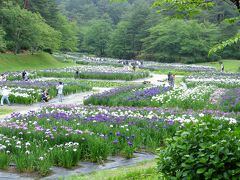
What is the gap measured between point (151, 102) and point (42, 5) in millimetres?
50755

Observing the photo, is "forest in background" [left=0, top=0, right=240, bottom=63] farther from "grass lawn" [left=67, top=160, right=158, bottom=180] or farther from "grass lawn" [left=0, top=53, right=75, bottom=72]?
"grass lawn" [left=67, top=160, right=158, bottom=180]

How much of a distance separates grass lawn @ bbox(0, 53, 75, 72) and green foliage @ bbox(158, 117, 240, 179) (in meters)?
37.6

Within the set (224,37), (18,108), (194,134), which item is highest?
(224,37)

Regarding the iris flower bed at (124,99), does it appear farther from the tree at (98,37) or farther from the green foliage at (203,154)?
the tree at (98,37)

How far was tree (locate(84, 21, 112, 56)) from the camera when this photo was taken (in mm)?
89169

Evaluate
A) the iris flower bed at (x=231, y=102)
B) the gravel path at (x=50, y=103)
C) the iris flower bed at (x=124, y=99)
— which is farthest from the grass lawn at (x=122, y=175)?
the iris flower bed at (x=124, y=99)

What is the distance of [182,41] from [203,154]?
2632 inches

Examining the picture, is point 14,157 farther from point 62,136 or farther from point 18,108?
point 18,108

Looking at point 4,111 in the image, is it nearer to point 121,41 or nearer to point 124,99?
point 124,99

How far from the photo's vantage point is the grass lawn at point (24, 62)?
4181 centimetres

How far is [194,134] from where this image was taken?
422cm

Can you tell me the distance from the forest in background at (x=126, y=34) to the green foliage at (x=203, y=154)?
38813mm

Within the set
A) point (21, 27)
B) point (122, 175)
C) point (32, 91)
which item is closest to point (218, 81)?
point (32, 91)

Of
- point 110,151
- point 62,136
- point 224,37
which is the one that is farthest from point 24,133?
point 224,37
